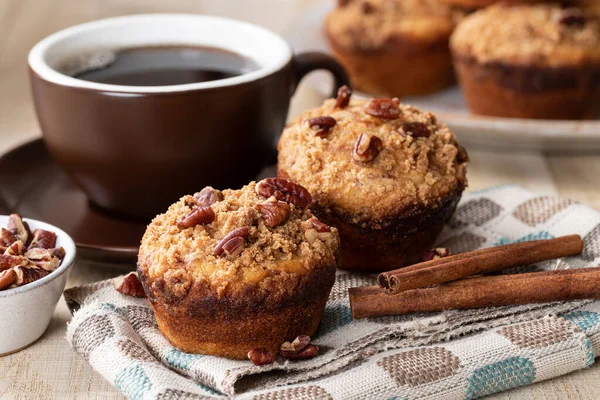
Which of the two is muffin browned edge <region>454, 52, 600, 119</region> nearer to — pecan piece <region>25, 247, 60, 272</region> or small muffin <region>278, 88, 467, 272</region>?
small muffin <region>278, 88, 467, 272</region>

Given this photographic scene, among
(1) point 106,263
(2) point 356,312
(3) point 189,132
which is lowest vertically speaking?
(1) point 106,263

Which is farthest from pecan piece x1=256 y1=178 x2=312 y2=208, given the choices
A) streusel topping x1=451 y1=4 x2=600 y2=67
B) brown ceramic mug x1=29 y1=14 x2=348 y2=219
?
streusel topping x1=451 y1=4 x2=600 y2=67

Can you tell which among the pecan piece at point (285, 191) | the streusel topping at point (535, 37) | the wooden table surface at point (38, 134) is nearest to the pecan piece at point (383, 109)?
the pecan piece at point (285, 191)

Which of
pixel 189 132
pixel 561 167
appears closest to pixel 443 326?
pixel 189 132

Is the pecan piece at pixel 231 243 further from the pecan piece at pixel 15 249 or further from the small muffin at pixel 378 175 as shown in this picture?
Result: the pecan piece at pixel 15 249

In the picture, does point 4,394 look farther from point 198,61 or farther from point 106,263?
point 198,61

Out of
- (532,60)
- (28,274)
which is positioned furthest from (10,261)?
(532,60)

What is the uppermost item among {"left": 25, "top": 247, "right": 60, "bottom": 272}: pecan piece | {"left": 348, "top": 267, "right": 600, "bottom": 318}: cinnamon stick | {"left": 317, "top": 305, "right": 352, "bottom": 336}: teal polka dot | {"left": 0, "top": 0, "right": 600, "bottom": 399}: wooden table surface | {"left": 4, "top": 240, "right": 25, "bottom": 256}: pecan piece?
{"left": 4, "top": 240, "right": 25, "bottom": 256}: pecan piece
